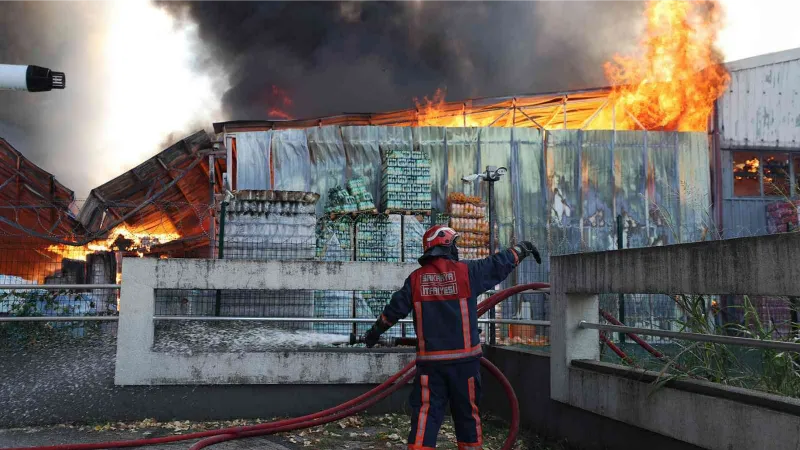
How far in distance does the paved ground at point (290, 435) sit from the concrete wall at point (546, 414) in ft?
0.61

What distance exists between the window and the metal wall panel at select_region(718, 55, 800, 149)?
397 mm

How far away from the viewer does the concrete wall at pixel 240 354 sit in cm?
682

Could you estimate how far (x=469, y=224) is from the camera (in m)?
15.9

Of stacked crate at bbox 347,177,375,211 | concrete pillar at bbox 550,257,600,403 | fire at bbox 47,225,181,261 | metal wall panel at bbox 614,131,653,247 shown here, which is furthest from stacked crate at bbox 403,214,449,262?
fire at bbox 47,225,181,261

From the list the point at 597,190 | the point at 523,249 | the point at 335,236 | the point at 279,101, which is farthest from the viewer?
the point at 279,101

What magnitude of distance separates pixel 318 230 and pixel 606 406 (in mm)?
10517

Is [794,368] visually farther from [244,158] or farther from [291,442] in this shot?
[244,158]

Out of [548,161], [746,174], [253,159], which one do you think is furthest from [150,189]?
[746,174]

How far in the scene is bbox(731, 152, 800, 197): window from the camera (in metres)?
18.3

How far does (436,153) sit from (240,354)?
1086 cm

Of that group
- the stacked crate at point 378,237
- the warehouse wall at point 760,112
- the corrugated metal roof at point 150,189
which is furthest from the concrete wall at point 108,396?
the warehouse wall at point 760,112

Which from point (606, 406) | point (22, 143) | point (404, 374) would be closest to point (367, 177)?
point (404, 374)

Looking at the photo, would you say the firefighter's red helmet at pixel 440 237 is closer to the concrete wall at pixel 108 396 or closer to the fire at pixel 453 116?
the concrete wall at pixel 108 396

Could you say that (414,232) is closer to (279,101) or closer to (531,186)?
(531,186)
